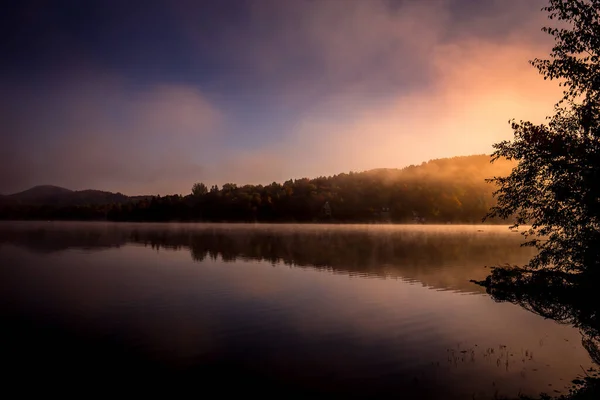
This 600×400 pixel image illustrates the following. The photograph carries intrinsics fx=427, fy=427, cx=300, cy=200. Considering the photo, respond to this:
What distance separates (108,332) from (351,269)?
42.9 meters

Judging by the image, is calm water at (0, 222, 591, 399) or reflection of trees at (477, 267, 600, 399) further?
calm water at (0, 222, 591, 399)

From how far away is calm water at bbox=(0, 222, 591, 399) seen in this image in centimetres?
2095

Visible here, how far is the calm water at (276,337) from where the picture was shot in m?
21.0

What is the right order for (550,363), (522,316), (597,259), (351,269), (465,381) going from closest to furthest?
(597,259) < (465,381) < (550,363) < (522,316) < (351,269)

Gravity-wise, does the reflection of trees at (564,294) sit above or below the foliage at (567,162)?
below

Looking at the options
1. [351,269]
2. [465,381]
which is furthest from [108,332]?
[351,269]

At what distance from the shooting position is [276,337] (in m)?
28.4

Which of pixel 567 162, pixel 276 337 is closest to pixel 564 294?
pixel 567 162

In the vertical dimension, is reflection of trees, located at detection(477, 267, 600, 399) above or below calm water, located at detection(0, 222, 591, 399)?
above

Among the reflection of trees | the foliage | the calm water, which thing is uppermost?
the foliage

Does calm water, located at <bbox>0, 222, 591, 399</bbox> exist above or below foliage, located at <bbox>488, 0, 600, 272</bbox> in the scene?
below

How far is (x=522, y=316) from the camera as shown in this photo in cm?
3634

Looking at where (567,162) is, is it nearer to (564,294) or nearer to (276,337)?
(564,294)

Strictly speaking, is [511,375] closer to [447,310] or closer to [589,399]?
[589,399]
